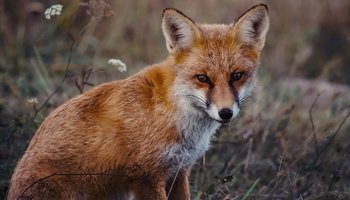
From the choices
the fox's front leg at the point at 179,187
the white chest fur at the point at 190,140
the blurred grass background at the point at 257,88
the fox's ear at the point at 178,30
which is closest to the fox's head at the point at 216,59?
the fox's ear at the point at 178,30

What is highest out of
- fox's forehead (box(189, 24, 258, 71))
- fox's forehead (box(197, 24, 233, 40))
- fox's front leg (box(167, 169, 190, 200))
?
fox's forehead (box(197, 24, 233, 40))

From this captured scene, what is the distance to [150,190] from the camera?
17.6 ft

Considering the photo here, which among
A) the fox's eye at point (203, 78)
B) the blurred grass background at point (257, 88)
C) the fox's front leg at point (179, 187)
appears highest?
the fox's eye at point (203, 78)

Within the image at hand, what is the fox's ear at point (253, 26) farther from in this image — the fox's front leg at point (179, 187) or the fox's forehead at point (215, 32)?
the fox's front leg at point (179, 187)

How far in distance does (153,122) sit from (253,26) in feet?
3.55

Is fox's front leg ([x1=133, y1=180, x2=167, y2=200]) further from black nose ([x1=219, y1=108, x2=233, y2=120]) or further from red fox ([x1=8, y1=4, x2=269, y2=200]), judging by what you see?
black nose ([x1=219, y1=108, x2=233, y2=120])

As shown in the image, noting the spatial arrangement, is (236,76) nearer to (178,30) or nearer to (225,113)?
(225,113)

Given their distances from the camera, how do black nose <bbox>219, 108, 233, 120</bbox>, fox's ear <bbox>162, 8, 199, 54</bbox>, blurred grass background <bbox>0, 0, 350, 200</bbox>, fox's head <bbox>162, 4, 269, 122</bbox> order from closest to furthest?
black nose <bbox>219, 108, 233, 120</bbox>, fox's head <bbox>162, 4, 269, 122</bbox>, fox's ear <bbox>162, 8, 199, 54</bbox>, blurred grass background <bbox>0, 0, 350, 200</bbox>

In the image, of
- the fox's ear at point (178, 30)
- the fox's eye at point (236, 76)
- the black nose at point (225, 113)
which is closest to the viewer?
the black nose at point (225, 113)

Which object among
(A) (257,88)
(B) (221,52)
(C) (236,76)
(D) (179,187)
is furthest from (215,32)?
(A) (257,88)

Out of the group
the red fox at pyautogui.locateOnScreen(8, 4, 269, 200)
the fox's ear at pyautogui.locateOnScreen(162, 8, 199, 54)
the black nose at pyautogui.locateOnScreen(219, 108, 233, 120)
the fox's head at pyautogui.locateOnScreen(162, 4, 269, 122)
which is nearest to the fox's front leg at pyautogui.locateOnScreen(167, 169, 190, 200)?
the red fox at pyautogui.locateOnScreen(8, 4, 269, 200)

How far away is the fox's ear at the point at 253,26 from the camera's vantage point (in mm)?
5633

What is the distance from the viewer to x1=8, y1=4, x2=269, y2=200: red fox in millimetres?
5336

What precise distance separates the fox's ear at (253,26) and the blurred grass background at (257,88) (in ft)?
2.62
